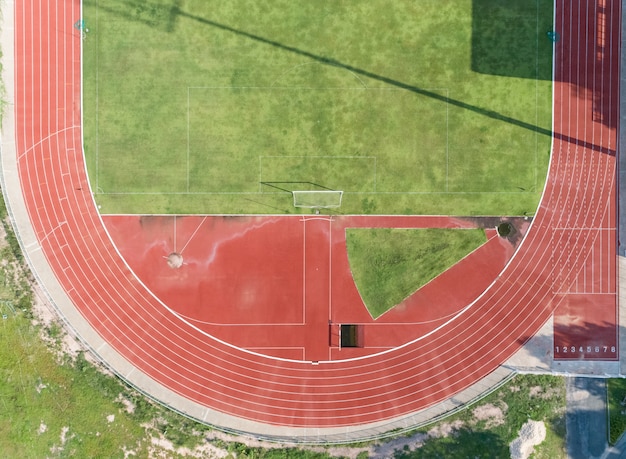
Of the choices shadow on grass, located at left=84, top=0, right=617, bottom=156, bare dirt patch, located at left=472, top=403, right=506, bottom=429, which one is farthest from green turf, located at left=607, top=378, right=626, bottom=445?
shadow on grass, located at left=84, top=0, right=617, bottom=156

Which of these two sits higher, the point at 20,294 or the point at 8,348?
the point at 20,294

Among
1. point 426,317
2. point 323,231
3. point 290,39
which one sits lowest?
point 426,317

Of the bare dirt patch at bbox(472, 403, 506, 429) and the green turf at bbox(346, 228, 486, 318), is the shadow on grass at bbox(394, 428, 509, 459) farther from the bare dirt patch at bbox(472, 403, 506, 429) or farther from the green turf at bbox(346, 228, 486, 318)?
the green turf at bbox(346, 228, 486, 318)

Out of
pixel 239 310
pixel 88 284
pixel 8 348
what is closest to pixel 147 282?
pixel 88 284

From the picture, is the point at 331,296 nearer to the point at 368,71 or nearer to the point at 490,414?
the point at 490,414

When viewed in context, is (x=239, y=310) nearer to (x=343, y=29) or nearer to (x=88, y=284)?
(x=88, y=284)

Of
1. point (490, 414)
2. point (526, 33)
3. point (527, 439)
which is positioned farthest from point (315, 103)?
point (527, 439)

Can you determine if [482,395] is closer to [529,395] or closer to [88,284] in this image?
[529,395]
